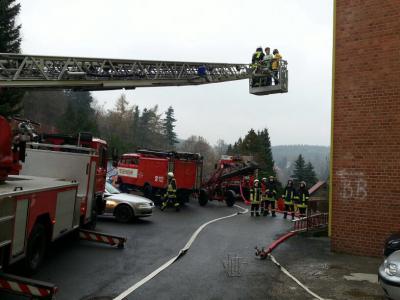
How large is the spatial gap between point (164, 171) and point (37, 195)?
14.2 m

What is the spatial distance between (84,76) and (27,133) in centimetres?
232

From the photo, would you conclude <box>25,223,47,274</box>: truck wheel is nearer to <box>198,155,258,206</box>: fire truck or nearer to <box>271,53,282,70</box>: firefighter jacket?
<box>271,53,282,70</box>: firefighter jacket

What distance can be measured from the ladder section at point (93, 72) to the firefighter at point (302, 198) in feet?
20.5

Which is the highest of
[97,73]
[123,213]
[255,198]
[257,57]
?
[257,57]

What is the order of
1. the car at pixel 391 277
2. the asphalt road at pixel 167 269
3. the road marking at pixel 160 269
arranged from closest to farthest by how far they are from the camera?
the car at pixel 391 277 → the road marking at pixel 160 269 → the asphalt road at pixel 167 269

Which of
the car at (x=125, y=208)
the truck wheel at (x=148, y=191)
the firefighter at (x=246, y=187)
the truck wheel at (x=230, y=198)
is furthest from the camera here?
the firefighter at (x=246, y=187)

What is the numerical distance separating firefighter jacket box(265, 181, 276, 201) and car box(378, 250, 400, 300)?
11.4 m

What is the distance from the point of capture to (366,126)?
9.47 m

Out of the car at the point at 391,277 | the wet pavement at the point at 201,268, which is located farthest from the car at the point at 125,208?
the car at the point at 391,277

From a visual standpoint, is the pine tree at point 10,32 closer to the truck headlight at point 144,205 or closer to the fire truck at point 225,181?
the fire truck at point 225,181

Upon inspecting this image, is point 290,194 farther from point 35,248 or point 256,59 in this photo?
point 35,248

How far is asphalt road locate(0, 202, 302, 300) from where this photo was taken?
6348 mm

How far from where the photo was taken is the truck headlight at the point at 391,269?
5.60 m

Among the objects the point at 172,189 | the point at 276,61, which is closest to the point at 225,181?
the point at 172,189
